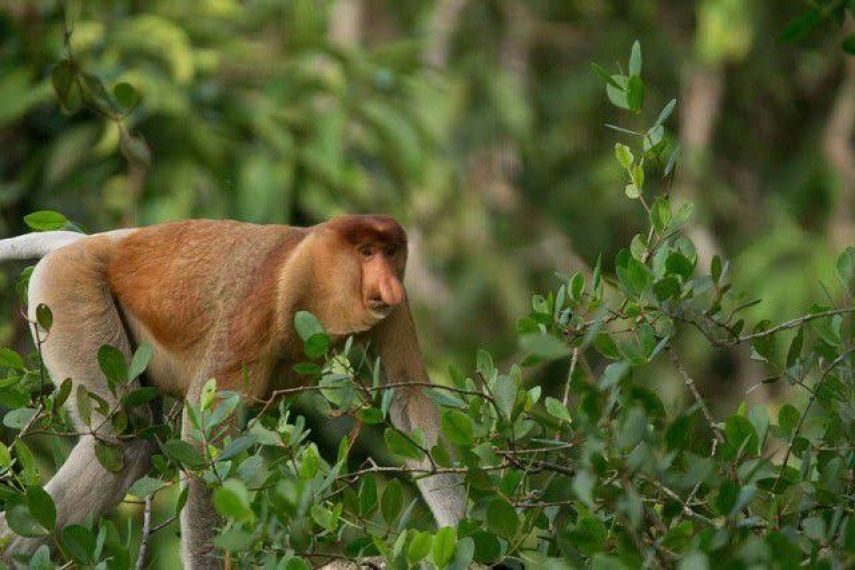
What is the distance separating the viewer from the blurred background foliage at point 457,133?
6.42m

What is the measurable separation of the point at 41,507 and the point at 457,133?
923 cm

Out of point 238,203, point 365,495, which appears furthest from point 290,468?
point 238,203

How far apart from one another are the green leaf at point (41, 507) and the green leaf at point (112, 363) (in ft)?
0.98

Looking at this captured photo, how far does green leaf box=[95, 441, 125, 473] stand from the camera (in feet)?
7.96

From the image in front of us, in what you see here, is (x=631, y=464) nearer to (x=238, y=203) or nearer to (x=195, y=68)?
(x=238, y=203)

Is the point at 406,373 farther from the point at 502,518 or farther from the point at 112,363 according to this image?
the point at 502,518

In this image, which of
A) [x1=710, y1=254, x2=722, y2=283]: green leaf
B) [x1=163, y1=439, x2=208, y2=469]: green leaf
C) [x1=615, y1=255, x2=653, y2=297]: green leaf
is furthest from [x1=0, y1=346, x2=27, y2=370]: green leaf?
[x1=710, y1=254, x2=722, y2=283]: green leaf

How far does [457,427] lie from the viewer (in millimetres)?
2002

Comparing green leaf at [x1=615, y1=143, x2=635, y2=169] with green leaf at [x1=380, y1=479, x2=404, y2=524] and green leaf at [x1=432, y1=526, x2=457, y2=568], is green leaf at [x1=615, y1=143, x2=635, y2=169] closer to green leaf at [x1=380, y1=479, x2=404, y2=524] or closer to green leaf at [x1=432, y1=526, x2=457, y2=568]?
green leaf at [x1=380, y1=479, x2=404, y2=524]

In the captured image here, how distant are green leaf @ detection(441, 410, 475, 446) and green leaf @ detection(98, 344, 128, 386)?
23.8 inches

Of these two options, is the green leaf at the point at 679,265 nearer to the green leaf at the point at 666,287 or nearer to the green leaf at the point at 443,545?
the green leaf at the point at 666,287

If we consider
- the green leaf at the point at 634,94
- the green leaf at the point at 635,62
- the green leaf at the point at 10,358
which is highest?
the green leaf at the point at 635,62

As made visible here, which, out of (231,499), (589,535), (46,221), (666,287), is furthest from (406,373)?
(231,499)

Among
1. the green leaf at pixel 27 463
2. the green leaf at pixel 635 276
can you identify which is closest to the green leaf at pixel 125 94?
the green leaf at pixel 27 463
